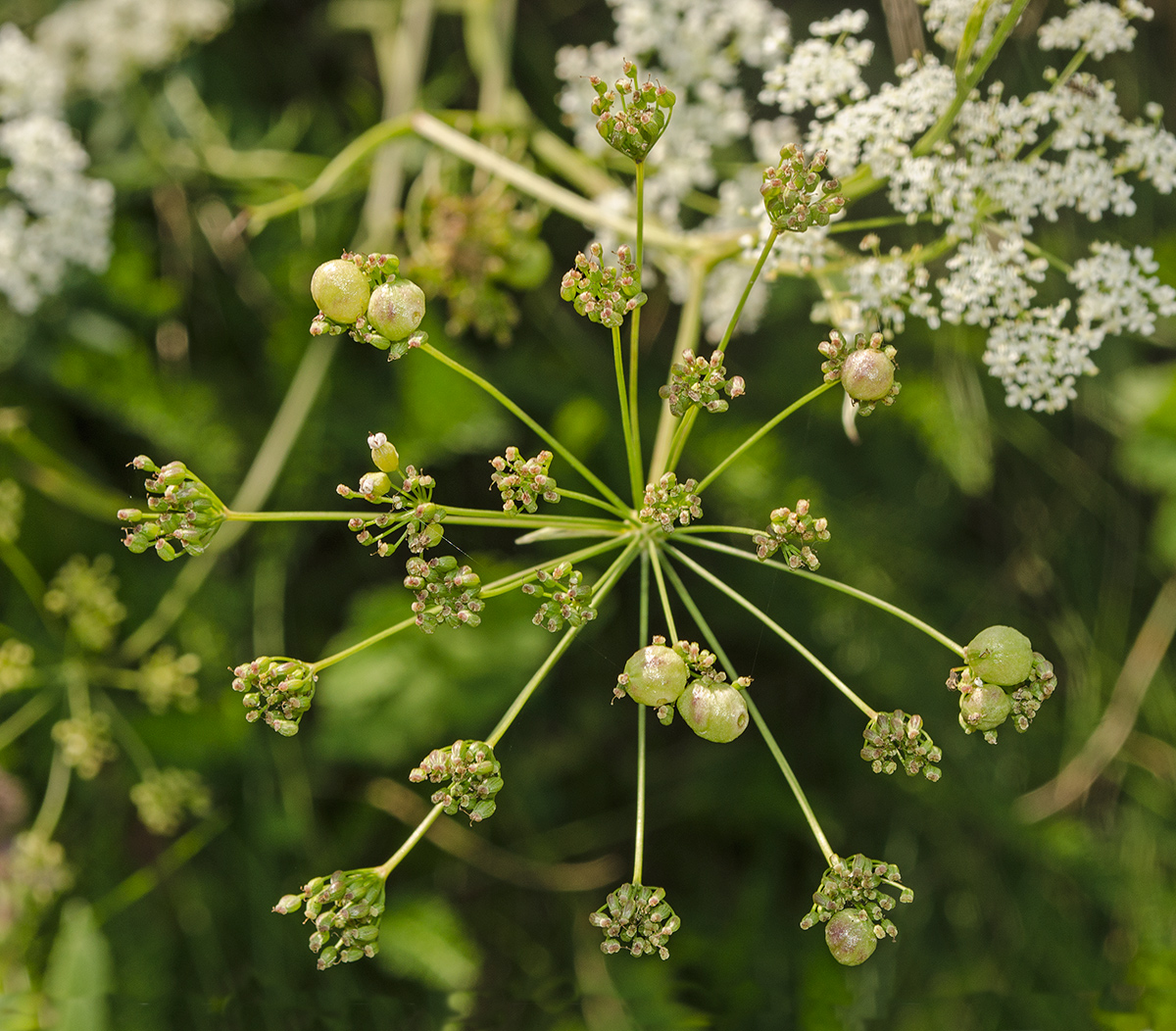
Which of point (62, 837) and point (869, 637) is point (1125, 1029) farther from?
point (62, 837)

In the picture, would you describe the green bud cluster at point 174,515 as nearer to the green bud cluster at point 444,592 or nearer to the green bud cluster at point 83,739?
the green bud cluster at point 444,592

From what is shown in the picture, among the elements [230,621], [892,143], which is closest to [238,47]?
[230,621]

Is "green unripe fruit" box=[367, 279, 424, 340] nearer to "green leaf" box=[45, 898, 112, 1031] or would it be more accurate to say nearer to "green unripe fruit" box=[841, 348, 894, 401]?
"green unripe fruit" box=[841, 348, 894, 401]

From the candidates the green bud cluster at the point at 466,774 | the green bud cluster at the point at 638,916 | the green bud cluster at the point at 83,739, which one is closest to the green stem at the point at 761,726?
the green bud cluster at the point at 638,916

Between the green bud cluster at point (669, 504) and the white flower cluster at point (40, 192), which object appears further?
the white flower cluster at point (40, 192)

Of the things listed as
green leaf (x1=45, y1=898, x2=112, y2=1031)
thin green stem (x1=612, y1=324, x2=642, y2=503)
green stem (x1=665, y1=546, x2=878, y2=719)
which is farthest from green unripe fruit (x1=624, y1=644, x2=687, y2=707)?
green leaf (x1=45, y1=898, x2=112, y2=1031)

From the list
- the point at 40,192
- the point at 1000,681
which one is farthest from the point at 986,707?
the point at 40,192
